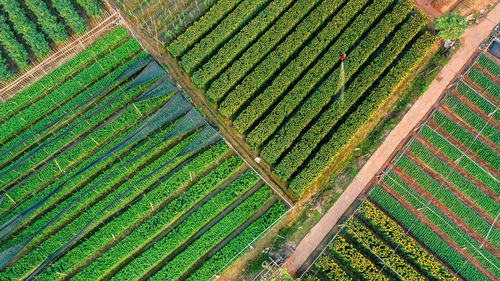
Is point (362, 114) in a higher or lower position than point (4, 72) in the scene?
higher

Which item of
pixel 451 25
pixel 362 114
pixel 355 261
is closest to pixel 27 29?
pixel 362 114

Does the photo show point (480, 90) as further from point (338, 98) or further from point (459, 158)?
point (338, 98)

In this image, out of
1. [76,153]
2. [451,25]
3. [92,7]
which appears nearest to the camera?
[76,153]

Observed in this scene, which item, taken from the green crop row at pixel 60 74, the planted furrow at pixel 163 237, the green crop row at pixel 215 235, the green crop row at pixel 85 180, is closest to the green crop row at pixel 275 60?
the green crop row at pixel 85 180

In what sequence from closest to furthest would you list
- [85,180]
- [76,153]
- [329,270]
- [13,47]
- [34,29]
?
[329,270], [85,180], [76,153], [13,47], [34,29]

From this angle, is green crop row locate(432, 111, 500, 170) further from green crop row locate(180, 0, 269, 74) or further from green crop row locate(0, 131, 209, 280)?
green crop row locate(0, 131, 209, 280)

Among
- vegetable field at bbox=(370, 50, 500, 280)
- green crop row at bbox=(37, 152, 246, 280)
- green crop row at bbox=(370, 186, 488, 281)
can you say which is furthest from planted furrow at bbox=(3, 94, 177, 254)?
vegetable field at bbox=(370, 50, 500, 280)

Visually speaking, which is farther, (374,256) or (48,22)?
(48,22)
